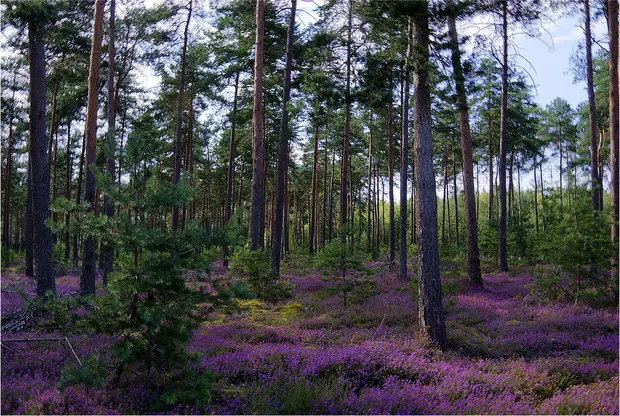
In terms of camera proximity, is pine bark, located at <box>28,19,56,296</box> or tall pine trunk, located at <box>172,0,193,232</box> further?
tall pine trunk, located at <box>172,0,193,232</box>

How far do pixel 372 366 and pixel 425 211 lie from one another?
3175mm

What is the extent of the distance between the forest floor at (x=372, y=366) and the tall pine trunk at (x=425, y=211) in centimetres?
49

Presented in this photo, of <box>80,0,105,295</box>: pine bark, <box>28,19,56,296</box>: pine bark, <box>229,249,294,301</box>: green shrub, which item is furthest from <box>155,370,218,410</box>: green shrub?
<box>229,249,294,301</box>: green shrub

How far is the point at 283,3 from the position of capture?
1680 centimetres

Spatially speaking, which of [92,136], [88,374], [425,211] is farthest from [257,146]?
[88,374]

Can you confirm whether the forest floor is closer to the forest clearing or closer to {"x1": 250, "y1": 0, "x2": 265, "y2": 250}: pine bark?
the forest clearing

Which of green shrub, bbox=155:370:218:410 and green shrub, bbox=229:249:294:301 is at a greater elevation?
green shrub, bbox=229:249:294:301

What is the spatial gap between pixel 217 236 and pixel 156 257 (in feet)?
2.43

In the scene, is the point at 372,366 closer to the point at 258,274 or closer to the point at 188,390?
the point at 188,390

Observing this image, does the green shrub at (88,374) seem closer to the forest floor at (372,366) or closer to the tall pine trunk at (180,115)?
the forest floor at (372,366)

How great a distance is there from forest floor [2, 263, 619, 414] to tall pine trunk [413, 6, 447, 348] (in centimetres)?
49

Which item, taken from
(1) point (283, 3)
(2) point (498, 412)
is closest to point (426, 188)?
(2) point (498, 412)

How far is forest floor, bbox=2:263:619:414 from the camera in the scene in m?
4.95

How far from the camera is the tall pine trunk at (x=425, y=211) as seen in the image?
25.9ft
